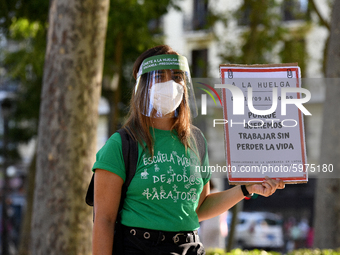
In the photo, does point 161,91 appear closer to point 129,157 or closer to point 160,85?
point 160,85

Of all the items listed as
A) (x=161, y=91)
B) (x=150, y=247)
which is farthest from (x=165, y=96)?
(x=150, y=247)

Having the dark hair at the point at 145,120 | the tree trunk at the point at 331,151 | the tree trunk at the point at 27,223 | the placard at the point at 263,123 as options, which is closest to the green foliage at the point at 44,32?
the tree trunk at the point at 27,223

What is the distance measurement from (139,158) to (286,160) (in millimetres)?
774

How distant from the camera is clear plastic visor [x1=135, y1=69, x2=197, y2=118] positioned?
2096 millimetres

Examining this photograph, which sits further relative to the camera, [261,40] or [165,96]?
[261,40]

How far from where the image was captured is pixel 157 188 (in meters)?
1.95

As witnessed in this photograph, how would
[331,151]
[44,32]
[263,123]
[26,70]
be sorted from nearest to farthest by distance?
[263,123], [331,151], [44,32], [26,70]

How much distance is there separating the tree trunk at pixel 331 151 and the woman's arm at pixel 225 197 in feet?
14.1

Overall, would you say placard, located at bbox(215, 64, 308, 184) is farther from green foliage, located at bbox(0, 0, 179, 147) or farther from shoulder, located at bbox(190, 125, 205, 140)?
green foliage, located at bbox(0, 0, 179, 147)

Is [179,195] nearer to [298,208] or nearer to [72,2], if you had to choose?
[72,2]

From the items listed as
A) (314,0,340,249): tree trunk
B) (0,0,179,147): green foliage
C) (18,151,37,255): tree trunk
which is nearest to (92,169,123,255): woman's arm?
(314,0,340,249): tree trunk

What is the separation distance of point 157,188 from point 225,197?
18.6 inches

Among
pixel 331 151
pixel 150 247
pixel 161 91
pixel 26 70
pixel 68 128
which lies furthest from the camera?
pixel 26 70

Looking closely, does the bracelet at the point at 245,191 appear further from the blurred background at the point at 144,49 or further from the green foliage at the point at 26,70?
the green foliage at the point at 26,70
